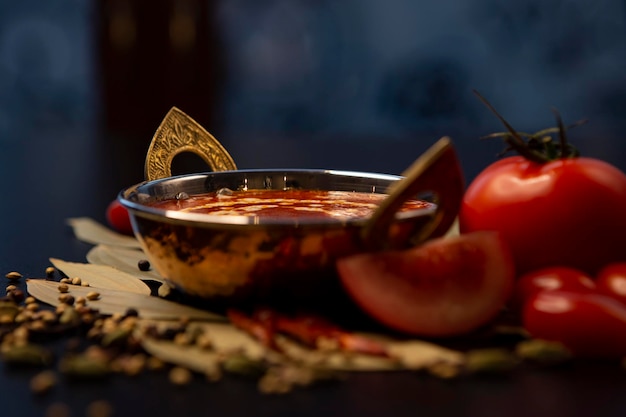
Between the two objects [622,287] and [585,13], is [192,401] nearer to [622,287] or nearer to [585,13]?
[622,287]

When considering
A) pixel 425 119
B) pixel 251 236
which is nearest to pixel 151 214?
pixel 251 236

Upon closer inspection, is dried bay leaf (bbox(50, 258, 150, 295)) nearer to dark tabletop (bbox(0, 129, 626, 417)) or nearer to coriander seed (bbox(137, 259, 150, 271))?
coriander seed (bbox(137, 259, 150, 271))

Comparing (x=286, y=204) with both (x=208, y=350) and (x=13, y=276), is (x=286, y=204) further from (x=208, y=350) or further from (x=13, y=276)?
(x=13, y=276)

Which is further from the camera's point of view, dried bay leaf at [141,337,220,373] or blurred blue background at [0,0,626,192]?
blurred blue background at [0,0,626,192]

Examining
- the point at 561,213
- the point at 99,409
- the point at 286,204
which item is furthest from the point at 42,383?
the point at 561,213

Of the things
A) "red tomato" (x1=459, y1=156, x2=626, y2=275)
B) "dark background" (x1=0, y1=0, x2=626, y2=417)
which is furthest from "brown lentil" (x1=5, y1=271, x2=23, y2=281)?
"dark background" (x1=0, y1=0, x2=626, y2=417)

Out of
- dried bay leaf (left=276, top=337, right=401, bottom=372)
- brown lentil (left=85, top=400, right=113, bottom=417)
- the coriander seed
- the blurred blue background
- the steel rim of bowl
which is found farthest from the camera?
the blurred blue background

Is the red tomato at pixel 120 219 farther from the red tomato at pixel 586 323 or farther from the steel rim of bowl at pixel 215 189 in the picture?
the red tomato at pixel 586 323

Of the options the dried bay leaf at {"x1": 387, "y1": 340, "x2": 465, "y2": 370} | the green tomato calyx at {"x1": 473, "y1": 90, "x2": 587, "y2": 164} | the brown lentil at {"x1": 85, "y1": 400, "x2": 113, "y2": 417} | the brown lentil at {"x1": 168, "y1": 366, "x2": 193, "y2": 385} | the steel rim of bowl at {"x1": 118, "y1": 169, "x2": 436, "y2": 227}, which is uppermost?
the green tomato calyx at {"x1": 473, "y1": 90, "x2": 587, "y2": 164}
